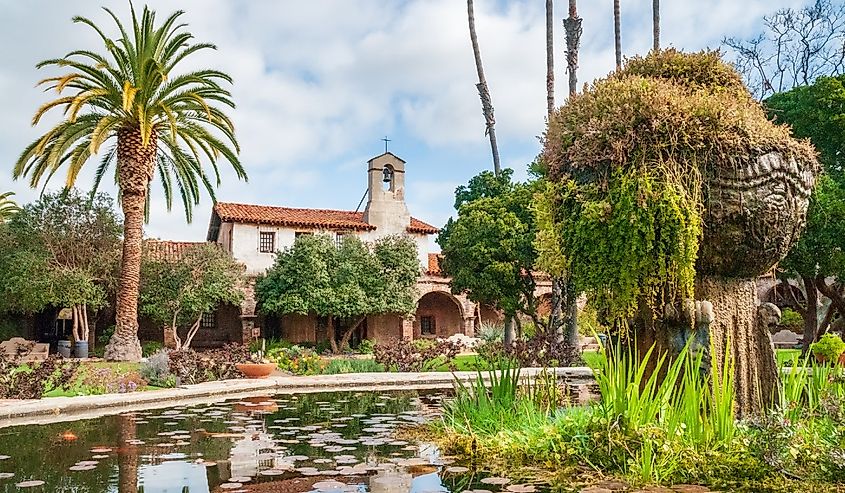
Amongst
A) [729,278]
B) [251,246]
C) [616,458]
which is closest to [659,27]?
[251,246]

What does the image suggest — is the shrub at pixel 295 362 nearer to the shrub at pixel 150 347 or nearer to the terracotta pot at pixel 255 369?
the terracotta pot at pixel 255 369

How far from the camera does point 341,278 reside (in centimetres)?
2694

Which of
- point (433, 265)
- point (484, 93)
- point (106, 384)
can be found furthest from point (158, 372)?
point (433, 265)

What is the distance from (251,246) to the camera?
98.6ft

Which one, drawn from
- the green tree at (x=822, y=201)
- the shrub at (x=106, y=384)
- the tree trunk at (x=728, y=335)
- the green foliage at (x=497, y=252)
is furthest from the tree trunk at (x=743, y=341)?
the green foliage at (x=497, y=252)

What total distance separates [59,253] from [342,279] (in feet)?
30.7

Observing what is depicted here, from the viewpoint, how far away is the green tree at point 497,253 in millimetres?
22344

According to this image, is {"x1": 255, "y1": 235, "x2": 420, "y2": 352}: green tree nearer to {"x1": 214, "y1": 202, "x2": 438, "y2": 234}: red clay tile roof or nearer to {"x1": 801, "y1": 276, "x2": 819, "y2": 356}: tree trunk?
{"x1": 214, "y1": 202, "x2": 438, "y2": 234}: red clay tile roof

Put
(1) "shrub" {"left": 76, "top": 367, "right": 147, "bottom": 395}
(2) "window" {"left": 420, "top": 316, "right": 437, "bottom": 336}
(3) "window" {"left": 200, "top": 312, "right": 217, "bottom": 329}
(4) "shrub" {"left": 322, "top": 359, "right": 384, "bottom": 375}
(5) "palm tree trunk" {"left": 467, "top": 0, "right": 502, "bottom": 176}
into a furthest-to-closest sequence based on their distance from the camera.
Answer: (2) "window" {"left": 420, "top": 316, "right": 437, "bottom": 336}, (3) "window" {"left": 200, "top": 312, "right": 217, "bottom": 329}, (5) "palm tree trunk" {"left": 467, "top": 0, "right": 502, "bottom": 176}, (4) "shrub" {"left": 322, "top": 359, "right": 384, "bottom": 375}, (1) "shrub" {"left": 76, "top": 367, "right": 147, "bottom": 395}

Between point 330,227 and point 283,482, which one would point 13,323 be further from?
point 283,482

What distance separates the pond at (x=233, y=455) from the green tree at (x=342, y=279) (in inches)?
690

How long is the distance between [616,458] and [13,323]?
27712 mm

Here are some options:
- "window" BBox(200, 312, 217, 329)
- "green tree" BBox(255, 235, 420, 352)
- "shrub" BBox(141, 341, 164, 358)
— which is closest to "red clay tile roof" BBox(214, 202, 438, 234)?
"green tree" BBox(255, 235, 420, 352)

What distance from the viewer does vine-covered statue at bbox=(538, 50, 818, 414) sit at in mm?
5762
